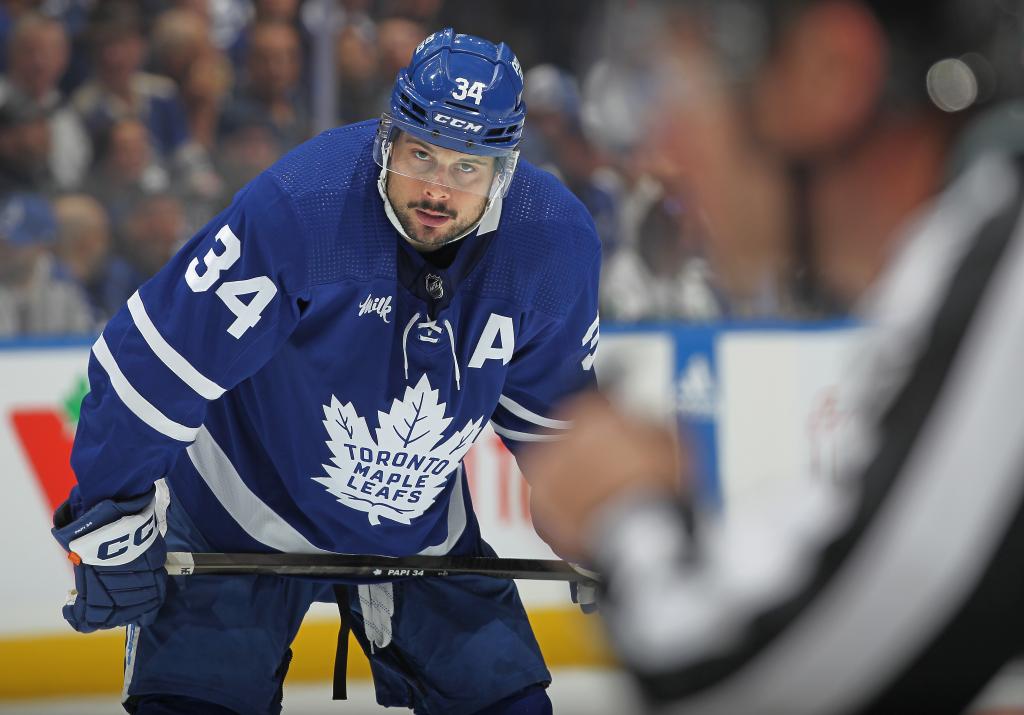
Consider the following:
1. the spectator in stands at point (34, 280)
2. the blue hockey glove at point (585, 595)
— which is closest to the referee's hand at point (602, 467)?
the blue hockey glove at point (585, 595)

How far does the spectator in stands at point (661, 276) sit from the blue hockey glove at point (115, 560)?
176cm

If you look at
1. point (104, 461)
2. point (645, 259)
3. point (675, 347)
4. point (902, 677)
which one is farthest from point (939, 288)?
point (645, 259)

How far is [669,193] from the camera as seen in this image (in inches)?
153

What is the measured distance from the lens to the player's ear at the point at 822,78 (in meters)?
4.23

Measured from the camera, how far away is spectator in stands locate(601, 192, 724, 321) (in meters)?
3.53

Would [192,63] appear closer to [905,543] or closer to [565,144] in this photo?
[565,144]

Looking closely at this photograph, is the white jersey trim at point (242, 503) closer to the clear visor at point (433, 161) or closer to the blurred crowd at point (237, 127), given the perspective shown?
the clear visor at point (433, 161)

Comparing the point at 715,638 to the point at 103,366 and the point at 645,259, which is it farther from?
the point at 645,259

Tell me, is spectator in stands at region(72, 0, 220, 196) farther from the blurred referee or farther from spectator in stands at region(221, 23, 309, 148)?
the blurred referee

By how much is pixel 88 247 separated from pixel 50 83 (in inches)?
20.4

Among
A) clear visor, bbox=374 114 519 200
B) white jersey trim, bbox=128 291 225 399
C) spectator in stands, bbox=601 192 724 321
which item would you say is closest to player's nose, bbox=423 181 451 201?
clear visor, bbox=374 114 519 200

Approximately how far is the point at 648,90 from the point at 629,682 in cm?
339

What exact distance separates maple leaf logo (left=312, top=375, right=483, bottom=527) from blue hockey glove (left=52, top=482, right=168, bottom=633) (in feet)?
0.85

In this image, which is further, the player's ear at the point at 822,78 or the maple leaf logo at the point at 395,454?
the player's ear at the point at 822,78
